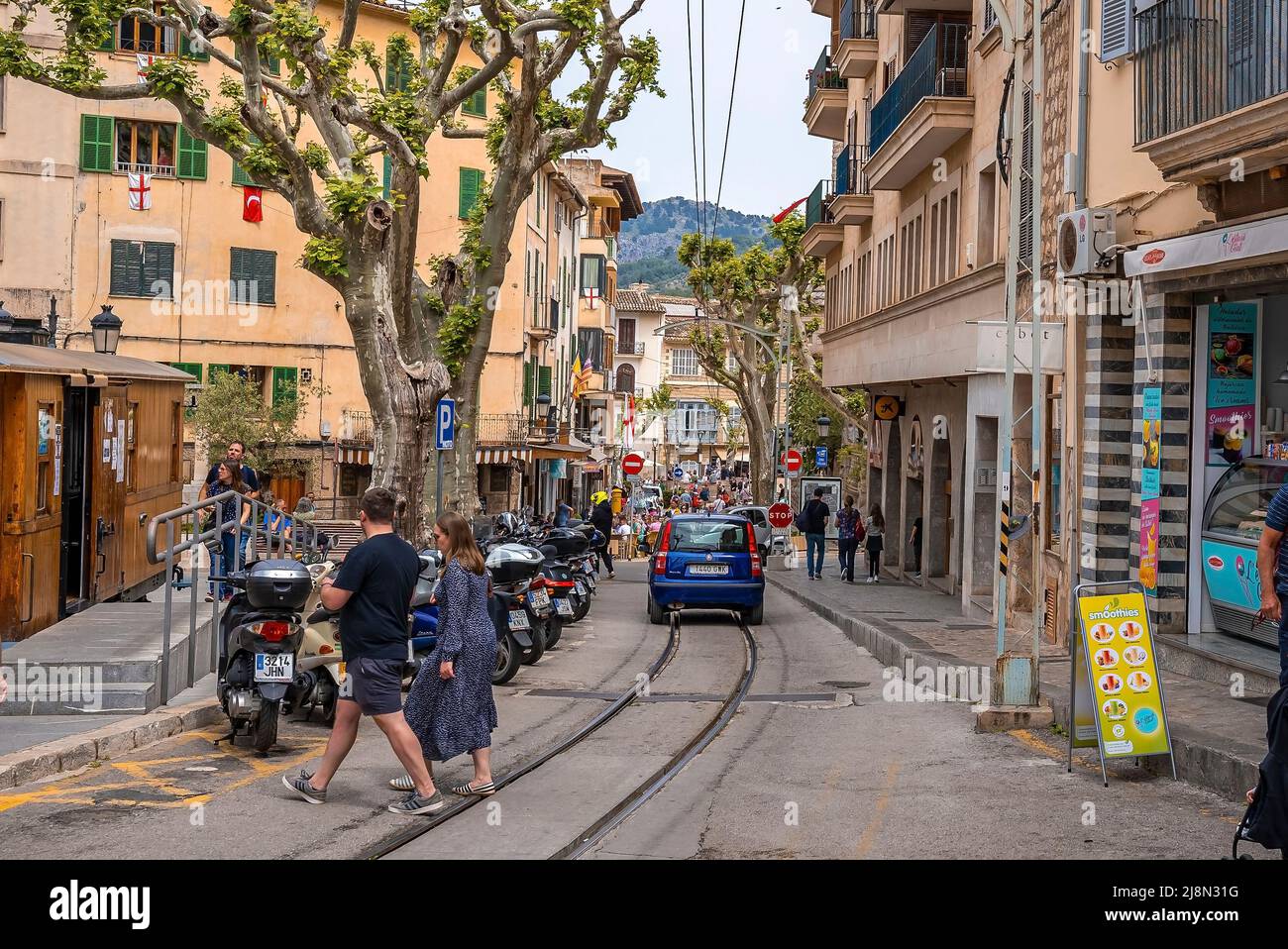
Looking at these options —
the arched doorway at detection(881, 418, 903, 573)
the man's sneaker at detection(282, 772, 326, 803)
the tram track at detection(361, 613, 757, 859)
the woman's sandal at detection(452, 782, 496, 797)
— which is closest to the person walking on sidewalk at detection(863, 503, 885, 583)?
the arched doorway at detection(881, 418, 903, 573)

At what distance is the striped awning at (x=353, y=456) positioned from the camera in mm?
46188

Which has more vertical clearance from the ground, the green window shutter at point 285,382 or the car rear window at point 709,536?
the green window shutter at point 285,382

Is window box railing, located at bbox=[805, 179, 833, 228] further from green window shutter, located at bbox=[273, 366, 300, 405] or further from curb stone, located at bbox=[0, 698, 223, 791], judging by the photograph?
curb stone, located at bbox=[0, 698, 223, 791]

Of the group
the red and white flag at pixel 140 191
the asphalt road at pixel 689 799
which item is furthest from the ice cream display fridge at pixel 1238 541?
the red and white flag at pixel 140 191

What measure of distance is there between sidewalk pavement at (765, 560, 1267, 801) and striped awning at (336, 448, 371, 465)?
1638 centimetres

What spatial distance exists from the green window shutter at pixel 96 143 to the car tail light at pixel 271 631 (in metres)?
36.2

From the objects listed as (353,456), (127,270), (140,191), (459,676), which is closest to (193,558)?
(459,676)

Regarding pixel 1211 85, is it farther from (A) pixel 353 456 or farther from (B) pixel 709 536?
(A) pixel 353 456

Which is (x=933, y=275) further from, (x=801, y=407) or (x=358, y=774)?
(x=801, y=407)

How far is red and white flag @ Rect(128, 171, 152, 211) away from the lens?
40.1 metres

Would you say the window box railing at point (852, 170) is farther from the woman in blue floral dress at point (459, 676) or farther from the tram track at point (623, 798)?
the woman in blue floral dress at point (459, 676)

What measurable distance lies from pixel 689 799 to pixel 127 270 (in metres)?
38.0
